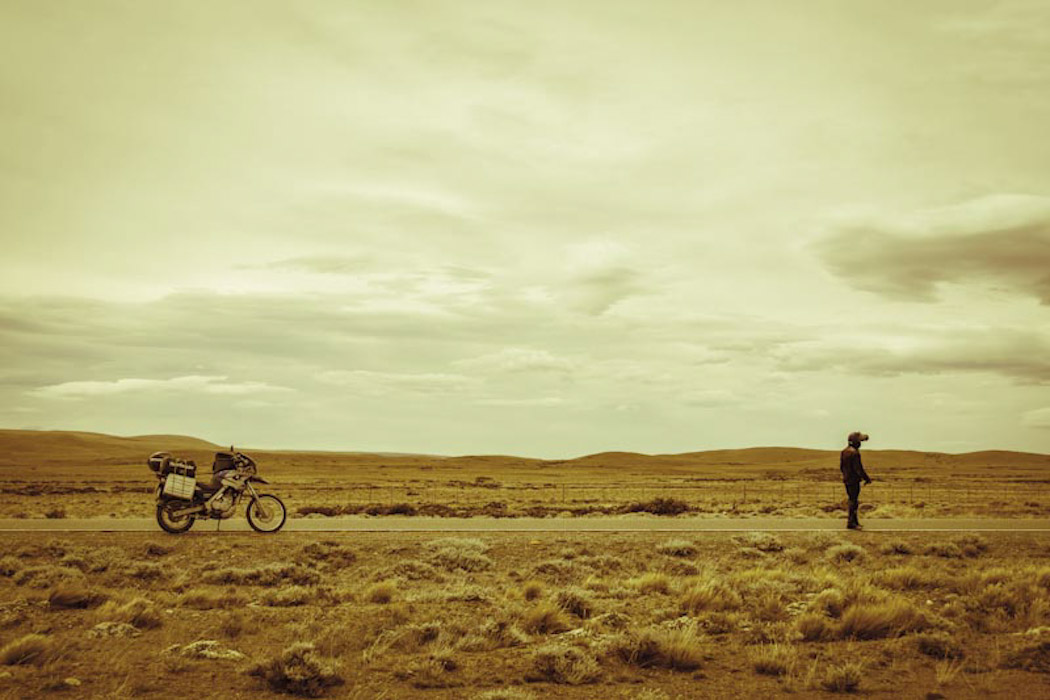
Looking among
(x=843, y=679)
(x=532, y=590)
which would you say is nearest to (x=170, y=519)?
(x=532, y=590)

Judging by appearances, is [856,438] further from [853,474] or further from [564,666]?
[564,666]

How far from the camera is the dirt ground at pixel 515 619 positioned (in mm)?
8281

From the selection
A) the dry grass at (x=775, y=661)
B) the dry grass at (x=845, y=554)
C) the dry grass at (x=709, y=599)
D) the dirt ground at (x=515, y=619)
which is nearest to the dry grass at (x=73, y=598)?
the dirt ground at (x=515, y=619)

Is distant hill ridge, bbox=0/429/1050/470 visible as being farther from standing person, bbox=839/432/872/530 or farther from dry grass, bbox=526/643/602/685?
dry grass, bbox=526/643/602/685

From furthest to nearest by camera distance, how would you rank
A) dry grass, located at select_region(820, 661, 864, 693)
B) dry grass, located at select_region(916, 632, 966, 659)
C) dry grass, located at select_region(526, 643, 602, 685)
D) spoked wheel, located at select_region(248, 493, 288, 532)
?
spoked wheel, located at select_region(248, 493, 288, 532) < dry grass, located at select_region(916, 632, 966, 659) < dry grass, located at select_region(526, 643, 602, 685) < dry grass, located at select_region(820, 661, 864, 693)

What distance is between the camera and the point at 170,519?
1850cm

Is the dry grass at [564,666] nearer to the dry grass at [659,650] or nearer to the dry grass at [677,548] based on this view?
the dry grass at [659,650]

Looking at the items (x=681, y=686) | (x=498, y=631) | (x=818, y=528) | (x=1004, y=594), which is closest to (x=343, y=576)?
(x=498, y=631)

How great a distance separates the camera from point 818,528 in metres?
21.0

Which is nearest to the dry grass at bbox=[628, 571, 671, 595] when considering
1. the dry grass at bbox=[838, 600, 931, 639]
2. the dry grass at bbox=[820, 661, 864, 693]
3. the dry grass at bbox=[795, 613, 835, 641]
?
the dry grass at bbox=[795, 613, 835, 641]

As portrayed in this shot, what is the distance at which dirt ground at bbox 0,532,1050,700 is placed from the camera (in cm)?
828

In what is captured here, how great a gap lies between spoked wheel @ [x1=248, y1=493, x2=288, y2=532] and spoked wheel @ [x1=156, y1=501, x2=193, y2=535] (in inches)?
53.5

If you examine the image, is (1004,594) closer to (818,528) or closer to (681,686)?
(681,686)

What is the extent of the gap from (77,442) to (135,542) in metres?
177
